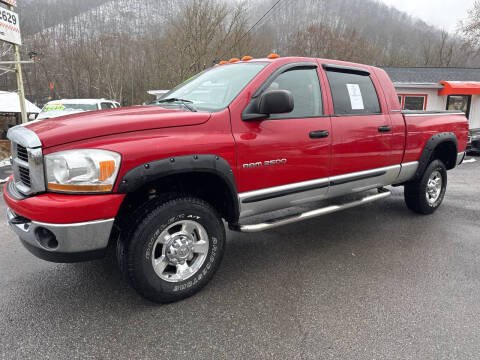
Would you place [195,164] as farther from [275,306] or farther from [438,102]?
[438,102]

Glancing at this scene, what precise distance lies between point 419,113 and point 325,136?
1963 mm

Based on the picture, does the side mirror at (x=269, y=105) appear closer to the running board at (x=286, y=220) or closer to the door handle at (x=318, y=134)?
the door handle at (x=318, y=134)

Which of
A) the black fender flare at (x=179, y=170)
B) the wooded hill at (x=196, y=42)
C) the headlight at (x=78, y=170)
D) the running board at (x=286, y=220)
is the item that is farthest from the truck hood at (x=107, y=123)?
the wooded hill at (x=196, y=42)

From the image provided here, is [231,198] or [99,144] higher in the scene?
[99,144]

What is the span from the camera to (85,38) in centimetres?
5747

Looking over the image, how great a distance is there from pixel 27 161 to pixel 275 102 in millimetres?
1858

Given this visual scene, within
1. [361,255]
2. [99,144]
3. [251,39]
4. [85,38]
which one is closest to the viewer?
[99,144]

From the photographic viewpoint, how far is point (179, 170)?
8.54 ft

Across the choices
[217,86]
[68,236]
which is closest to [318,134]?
[217,86]

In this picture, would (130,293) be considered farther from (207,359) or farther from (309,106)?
(309,106)

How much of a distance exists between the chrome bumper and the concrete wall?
20400 millimetres

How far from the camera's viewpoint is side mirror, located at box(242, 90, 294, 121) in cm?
286

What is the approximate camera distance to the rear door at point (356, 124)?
367cm

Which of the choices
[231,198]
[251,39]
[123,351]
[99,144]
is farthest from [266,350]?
[251,39]
